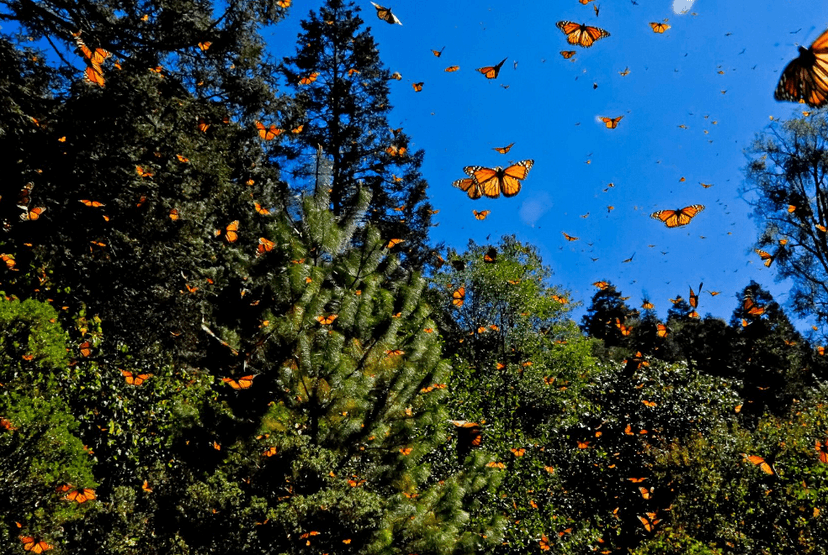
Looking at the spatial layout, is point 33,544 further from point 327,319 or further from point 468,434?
point 468,434

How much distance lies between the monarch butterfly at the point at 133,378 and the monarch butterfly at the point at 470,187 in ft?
16.0

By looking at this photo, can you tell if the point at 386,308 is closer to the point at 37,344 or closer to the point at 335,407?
the point at 335,407

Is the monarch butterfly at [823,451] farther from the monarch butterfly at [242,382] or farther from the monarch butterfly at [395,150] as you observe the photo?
the monarch butterfly at [395,150]

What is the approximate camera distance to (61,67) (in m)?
5.40

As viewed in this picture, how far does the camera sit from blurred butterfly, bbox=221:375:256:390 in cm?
343

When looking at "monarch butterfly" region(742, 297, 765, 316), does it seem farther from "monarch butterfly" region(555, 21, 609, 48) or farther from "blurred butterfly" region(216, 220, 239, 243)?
"blurred butterfly" region(216, 220, 239, 243)

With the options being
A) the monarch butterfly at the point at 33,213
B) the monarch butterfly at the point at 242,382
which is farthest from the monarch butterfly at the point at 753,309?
the monarch butterfly at the point at 33,213

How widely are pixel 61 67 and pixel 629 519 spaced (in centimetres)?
1086

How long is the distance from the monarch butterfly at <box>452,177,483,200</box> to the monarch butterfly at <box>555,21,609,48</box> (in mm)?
2075

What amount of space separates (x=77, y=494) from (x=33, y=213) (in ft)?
10.9

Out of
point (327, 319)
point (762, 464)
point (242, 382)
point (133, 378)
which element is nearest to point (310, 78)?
point (133, 378)

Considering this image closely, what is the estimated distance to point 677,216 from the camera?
20.6 feet

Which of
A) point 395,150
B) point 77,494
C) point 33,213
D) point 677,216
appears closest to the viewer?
point 77,494

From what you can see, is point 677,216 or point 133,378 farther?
point 677,216
